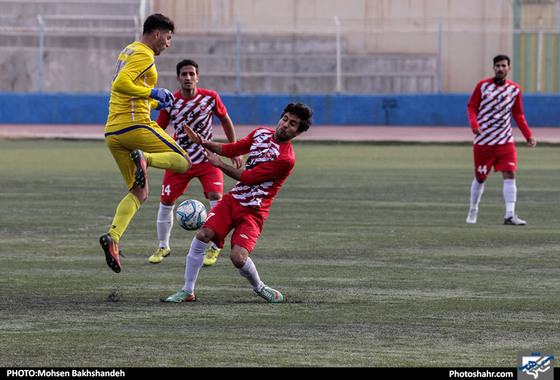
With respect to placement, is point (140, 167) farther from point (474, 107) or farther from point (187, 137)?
point (474, 107)

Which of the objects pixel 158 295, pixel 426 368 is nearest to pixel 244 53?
pixel 158 295

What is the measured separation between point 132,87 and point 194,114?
194cm

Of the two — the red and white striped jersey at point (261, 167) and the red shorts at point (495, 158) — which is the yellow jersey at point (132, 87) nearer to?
the red and white striped jersey at point (261, 167)

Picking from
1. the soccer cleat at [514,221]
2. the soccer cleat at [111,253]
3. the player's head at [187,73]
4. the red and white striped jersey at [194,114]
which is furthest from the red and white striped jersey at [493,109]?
the soccer cleat at [111,253]

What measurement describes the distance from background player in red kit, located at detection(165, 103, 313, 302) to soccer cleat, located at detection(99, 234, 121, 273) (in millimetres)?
502

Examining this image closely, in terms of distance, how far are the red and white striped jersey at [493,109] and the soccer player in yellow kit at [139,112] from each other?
601cm

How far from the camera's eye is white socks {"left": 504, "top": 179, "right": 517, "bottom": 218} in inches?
530

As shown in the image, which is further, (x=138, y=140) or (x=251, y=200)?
(x=138, y=140)

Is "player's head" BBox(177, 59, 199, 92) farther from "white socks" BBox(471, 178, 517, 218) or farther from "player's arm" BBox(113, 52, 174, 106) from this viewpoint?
"white socks" BBox(471, 178, 517, 218)

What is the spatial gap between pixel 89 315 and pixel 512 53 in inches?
1279

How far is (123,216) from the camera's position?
28.7ft

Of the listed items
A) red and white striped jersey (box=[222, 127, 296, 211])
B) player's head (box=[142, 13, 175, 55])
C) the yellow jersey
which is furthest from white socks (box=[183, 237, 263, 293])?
player's head (box=[142, 13, 175, 55])

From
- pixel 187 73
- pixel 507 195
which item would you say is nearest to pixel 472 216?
pixel 507 195

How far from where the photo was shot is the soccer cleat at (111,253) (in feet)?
26.7
